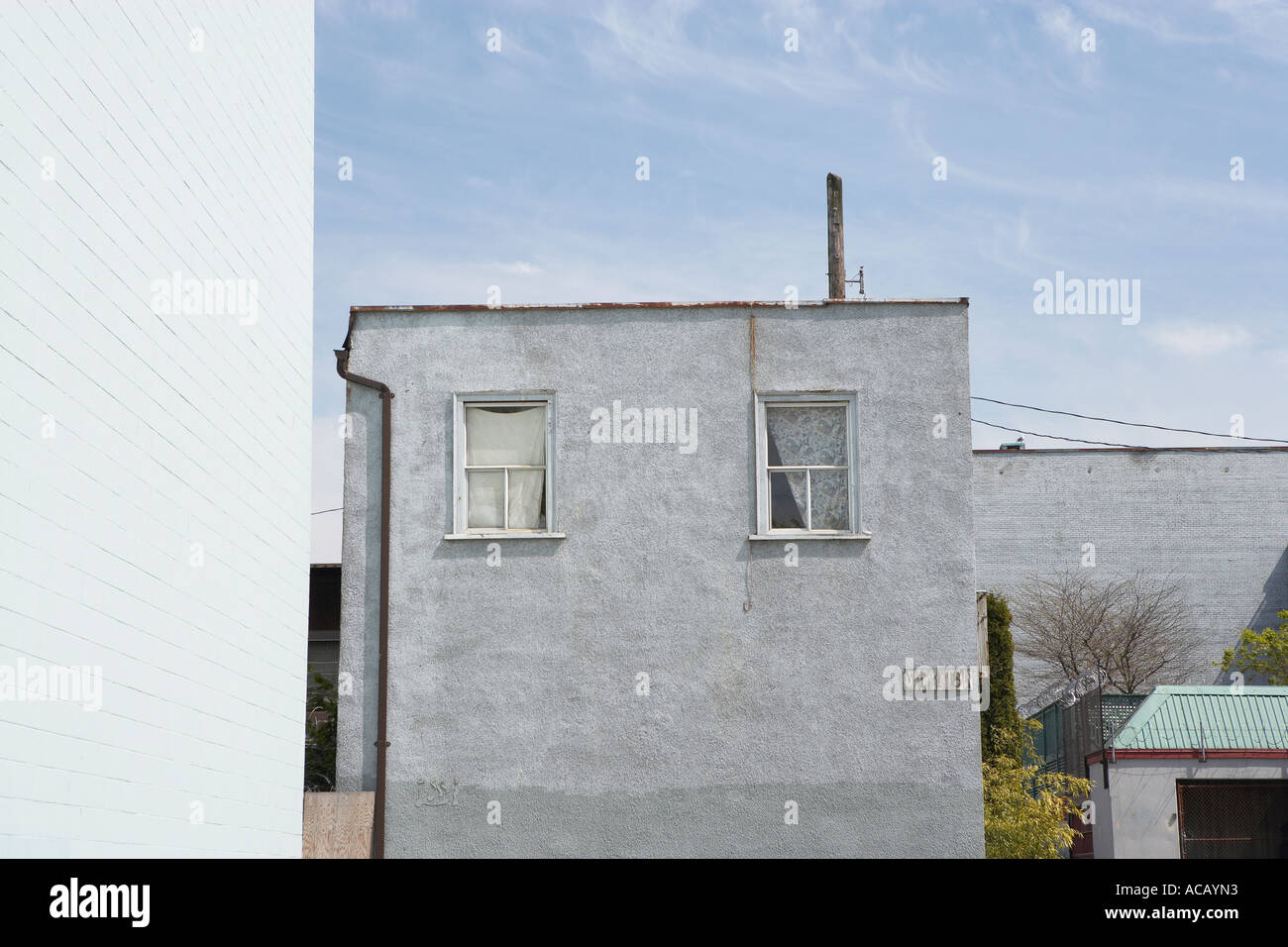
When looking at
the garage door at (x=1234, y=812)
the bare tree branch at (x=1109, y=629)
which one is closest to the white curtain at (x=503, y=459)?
the garage door at (x=1234, y=812)

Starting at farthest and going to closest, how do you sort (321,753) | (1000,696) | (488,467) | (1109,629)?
(1109,629), (1000,696), (321,753), (488,467)

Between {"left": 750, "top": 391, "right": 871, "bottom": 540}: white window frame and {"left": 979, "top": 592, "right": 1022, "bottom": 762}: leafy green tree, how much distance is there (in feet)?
16.7

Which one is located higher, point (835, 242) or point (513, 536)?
point (835, 242)

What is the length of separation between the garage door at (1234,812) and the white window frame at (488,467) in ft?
33.8

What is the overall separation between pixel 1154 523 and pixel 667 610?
19307mm

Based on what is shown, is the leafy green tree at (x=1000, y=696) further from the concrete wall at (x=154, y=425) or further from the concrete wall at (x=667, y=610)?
the concrete wall at (x=154, y=425)

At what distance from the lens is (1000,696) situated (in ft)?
57.2

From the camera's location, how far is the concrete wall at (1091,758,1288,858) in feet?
57.1

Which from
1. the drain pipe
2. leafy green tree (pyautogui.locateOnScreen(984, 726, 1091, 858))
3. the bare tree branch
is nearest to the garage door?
leafy green tree (pyautogui.locateOnScreen(984, 726, 1091, 858))

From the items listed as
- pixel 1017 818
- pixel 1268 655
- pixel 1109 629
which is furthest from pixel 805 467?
pixel 1109 629

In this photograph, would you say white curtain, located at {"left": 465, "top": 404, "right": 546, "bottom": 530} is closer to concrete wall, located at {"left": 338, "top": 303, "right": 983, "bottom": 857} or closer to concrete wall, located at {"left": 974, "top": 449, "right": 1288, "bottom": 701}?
concrete wall, located at {"left": 338, "top": 303, "right": 983, "bottom": 857}

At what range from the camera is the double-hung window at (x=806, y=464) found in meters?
11.9

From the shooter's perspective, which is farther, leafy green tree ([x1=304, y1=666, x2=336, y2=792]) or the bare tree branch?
the bare tree branch

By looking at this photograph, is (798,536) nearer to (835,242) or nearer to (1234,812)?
(835,242)
